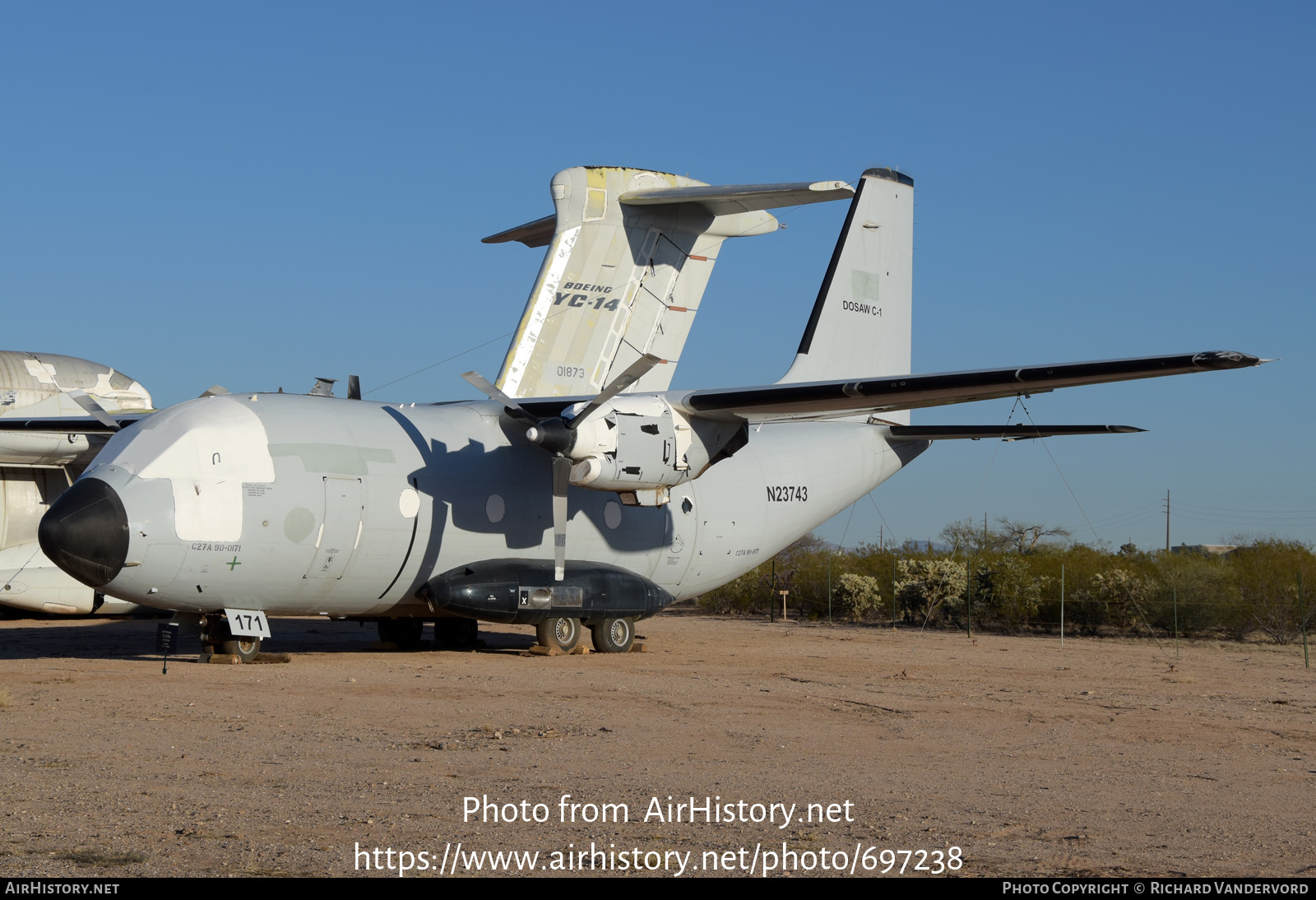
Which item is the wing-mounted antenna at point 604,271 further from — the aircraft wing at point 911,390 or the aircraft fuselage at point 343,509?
the aircraft wing at point 911,390

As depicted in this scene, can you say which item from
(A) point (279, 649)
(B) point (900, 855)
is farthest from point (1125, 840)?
(A) point (279, 649)

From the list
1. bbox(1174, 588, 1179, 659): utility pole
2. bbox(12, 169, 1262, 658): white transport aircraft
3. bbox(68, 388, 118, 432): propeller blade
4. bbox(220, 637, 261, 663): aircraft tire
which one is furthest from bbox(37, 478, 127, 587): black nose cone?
bbox(1174, 588, 1179, 659): utility pole

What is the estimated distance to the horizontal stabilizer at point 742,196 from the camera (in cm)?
1825

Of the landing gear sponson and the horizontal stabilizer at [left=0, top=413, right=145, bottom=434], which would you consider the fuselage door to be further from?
the horizontal stabilizer at [left=0, top=413, right=145, bottom=434]

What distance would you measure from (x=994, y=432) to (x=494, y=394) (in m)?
7.71

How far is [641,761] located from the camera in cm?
829

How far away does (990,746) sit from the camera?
9.25 m

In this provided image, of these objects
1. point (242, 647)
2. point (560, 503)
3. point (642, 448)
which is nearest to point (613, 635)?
point (560, 503)

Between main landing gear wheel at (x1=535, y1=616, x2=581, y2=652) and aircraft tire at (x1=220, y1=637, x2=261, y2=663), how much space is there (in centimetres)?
360

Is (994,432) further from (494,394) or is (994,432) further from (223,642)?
(223,642)

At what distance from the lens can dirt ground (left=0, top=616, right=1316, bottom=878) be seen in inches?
223
